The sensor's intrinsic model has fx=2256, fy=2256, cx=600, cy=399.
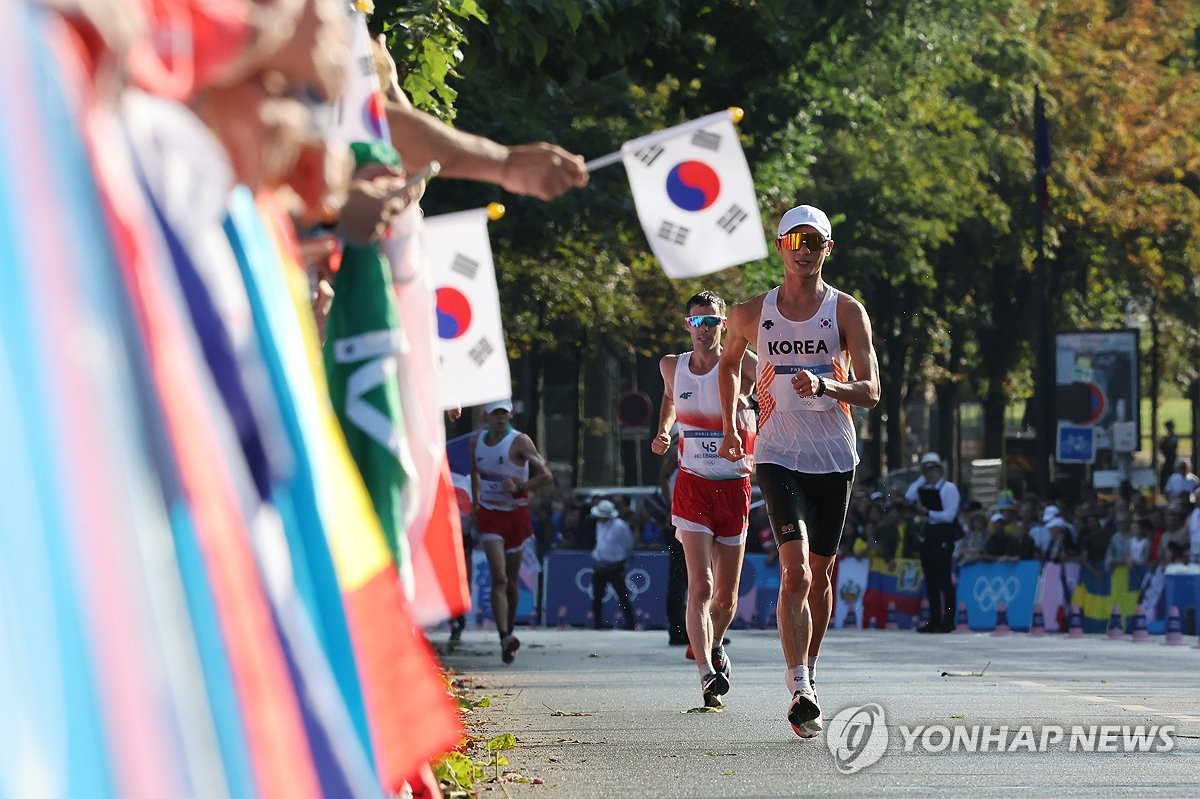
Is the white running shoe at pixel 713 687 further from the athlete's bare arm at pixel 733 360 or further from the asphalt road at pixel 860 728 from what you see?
the athlete's bare arm at pixel 733 360

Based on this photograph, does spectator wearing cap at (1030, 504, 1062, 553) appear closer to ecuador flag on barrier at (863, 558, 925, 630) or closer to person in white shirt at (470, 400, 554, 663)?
ecuador flag on barrier at (863, 558, 925, 630)

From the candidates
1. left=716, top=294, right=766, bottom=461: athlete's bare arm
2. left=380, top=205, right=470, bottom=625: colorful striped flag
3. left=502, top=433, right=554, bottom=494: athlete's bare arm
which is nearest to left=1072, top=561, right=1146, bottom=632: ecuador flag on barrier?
left=502, top=433, right=554, bottom=494: athlete's bare arm

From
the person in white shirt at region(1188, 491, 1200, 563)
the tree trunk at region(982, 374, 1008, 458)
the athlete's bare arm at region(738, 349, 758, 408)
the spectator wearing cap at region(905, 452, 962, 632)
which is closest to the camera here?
the athlete's bare arm at region(738, 349, 758, 408)

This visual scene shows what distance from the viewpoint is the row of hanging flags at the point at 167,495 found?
2.24 meters

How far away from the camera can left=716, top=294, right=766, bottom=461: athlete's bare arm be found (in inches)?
388

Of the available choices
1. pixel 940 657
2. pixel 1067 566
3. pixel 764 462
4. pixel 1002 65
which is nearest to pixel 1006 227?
pixel 1002 65

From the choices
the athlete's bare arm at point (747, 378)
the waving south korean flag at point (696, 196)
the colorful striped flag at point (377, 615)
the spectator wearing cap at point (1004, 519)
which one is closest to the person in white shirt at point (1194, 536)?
the spectator wearing cap at point (1004, 519)

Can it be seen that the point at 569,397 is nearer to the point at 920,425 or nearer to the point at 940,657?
the point at 920,425

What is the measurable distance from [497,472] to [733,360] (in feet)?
24.5

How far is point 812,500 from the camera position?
9500 mm

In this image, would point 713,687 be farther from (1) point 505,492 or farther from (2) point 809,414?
(1) point 505,492

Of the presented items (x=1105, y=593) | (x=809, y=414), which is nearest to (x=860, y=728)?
(x=809, y=414)

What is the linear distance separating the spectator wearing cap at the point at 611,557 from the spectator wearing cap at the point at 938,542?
3.75 metres

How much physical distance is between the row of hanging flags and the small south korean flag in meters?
3.79
